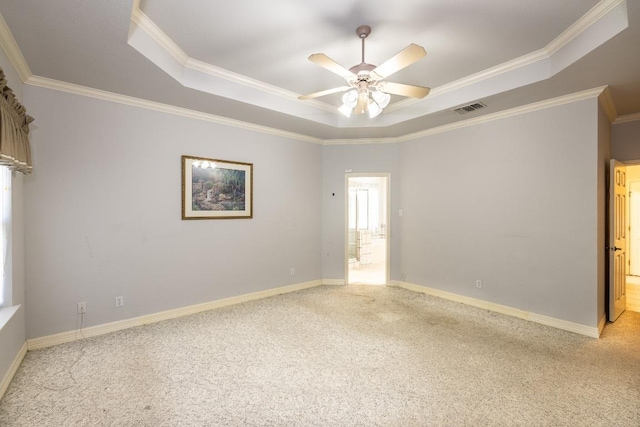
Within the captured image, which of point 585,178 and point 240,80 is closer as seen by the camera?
point 585,178

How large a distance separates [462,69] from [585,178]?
1.77m

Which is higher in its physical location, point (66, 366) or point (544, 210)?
point (544, 210)

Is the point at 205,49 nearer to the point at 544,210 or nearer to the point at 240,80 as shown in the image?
the point at 240,80

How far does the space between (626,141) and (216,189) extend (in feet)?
17.9

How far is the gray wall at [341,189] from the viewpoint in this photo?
536 centimetres

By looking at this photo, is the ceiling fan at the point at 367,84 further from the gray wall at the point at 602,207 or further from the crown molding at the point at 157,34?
the gray wall at the point at 602,207

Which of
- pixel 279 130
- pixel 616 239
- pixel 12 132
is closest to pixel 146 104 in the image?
pixel 12 132

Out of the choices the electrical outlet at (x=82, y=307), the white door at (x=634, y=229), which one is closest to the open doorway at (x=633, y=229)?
the white door at (x=634, y=229)

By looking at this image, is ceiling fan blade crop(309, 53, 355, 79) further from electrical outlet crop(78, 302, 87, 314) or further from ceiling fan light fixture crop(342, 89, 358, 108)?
electrical outlet crop(78, 302, 87, 314)

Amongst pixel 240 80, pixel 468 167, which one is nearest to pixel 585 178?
pixel 468 167

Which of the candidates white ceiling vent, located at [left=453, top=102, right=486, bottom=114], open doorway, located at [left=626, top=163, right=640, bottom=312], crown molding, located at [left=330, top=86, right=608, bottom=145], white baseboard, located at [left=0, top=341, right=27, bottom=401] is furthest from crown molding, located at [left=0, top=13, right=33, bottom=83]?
open doorway, located at [left=626, top=163, right=640, bottom=312]

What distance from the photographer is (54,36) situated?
7.35 feet

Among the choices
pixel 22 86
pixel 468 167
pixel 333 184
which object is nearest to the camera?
pixel 22 86

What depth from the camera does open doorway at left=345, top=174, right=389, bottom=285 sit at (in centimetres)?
705
